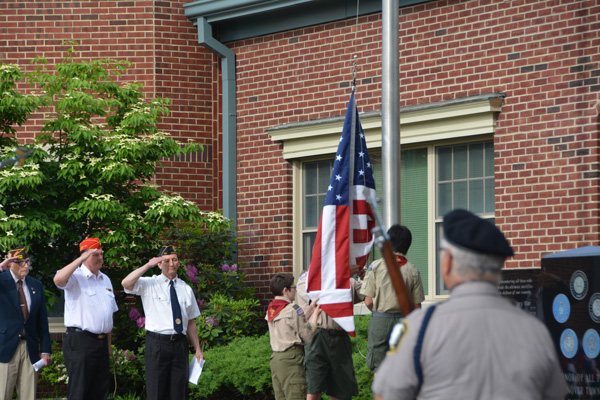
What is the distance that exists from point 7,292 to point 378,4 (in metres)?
6.21

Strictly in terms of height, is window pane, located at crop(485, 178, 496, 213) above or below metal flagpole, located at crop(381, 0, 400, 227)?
below

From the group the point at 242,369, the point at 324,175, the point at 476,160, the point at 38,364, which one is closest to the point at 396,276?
the point at 38,364

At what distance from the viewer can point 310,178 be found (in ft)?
43.7

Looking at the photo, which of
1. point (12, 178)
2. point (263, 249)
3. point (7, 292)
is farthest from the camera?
point (263, 249)

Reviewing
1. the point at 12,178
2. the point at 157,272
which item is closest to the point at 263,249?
the point at 157,272

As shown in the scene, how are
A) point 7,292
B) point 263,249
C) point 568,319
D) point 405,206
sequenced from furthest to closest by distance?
point 263,249, point 405,206, point 7,292, point 568,319

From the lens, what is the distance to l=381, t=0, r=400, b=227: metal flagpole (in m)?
9.01

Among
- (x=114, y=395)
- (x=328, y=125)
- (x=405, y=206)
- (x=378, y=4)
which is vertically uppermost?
(x=378, y=4)

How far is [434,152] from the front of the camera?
471 inches

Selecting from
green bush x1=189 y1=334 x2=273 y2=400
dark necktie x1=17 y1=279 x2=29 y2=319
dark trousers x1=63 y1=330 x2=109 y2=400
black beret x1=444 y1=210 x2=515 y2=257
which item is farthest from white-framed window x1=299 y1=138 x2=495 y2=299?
black beret x1=444 y1=210 x2=515 y2=257

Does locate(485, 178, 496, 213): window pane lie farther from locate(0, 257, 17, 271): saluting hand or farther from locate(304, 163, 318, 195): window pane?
locate(0, 257, 17, 271): saluting hand

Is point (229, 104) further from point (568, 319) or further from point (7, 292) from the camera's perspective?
point (568, 319)

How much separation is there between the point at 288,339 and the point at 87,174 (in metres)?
4.60

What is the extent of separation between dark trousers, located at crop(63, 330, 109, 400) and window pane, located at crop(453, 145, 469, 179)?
5004 mm
